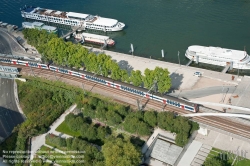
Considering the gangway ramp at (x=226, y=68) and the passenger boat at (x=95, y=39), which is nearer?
the gangway ramp at (x=226, y=68)

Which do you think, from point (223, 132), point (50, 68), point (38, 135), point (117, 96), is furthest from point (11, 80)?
point (223, 132)

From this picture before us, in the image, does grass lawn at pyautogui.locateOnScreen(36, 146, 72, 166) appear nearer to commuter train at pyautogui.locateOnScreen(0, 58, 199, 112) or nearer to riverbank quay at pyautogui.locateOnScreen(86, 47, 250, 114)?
commuter train at pyautogui.locateOnScreen(0, 58, 199, 112)

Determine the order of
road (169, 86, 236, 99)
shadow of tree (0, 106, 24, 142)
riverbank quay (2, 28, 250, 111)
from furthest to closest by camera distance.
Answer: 1. road (169, 86, 236, 99)
2. riverbank quay (2, 28, 250, 111)
3. shadow of tree (0, 106, 24, 142)

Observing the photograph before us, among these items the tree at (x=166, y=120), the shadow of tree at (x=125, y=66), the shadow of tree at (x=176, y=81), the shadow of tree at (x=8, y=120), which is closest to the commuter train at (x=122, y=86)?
the tree at (x=166, y=120)

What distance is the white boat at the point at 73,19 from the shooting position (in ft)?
482

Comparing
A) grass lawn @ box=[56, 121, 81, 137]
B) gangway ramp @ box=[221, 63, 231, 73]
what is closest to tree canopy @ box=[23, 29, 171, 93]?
grass lawn @ box=[56, 121, 81, 137]

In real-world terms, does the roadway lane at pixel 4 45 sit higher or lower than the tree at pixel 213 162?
lower

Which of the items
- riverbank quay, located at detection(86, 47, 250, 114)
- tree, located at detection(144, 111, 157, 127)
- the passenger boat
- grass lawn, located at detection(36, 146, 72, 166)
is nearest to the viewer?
grass lawn, located at detection(36, 146, 72, 166)

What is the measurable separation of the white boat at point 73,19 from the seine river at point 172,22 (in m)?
4.52

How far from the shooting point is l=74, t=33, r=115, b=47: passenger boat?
139850mm

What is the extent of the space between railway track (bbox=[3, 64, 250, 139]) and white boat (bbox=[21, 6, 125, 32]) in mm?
37639

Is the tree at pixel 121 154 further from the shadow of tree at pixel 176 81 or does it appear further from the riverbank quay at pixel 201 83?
the shadow of tree at pixel 176 81

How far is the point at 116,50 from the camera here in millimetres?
138000

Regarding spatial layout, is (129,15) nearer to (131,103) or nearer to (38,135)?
(131,103)
